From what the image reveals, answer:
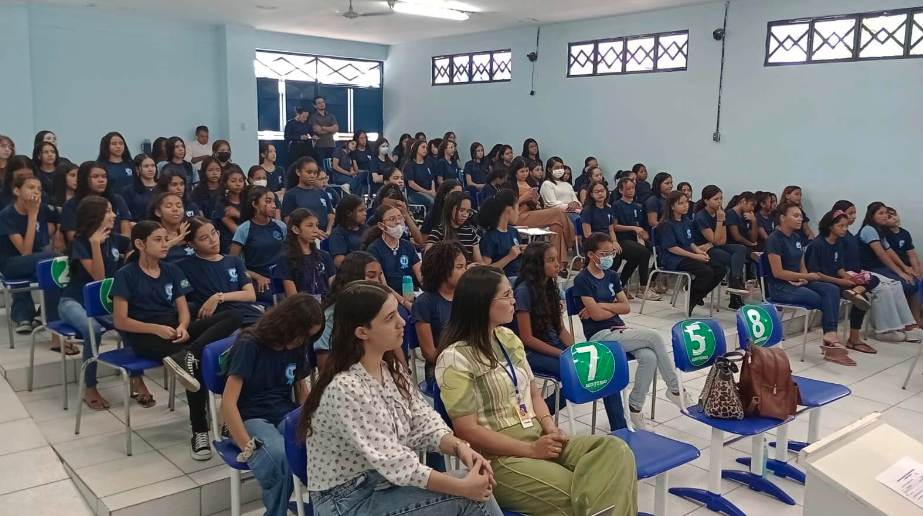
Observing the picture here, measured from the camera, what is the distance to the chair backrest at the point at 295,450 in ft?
7.34

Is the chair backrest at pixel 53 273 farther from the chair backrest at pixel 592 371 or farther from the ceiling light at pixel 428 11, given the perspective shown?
the ceiling light at pixel 428 11

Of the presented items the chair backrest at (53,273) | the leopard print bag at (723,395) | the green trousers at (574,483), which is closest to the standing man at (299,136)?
the chair backrest at (53,273)

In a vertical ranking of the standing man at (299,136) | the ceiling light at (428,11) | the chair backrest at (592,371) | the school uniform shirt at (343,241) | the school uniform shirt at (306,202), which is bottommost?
the chair backrest at (592,371)

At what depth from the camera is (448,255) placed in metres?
3.62

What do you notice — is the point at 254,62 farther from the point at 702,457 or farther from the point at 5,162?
the point at 702,457

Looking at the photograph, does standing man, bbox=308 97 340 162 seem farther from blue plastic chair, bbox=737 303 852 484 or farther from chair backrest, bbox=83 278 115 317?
blue plastic chair, bbox=737 303 852 484

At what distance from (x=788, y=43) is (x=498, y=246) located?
4752 mm

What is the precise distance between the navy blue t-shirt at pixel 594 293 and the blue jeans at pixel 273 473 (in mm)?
2088

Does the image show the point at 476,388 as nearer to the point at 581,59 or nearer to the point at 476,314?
the point at 476,314

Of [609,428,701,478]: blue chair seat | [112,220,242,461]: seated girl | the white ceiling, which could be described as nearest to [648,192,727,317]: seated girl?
the white ceiling

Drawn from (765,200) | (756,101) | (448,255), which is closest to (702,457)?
(448,255)

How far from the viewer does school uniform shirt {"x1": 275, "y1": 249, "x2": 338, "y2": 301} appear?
4.13 meters

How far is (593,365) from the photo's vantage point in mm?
2957

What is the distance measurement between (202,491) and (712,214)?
541 cm
